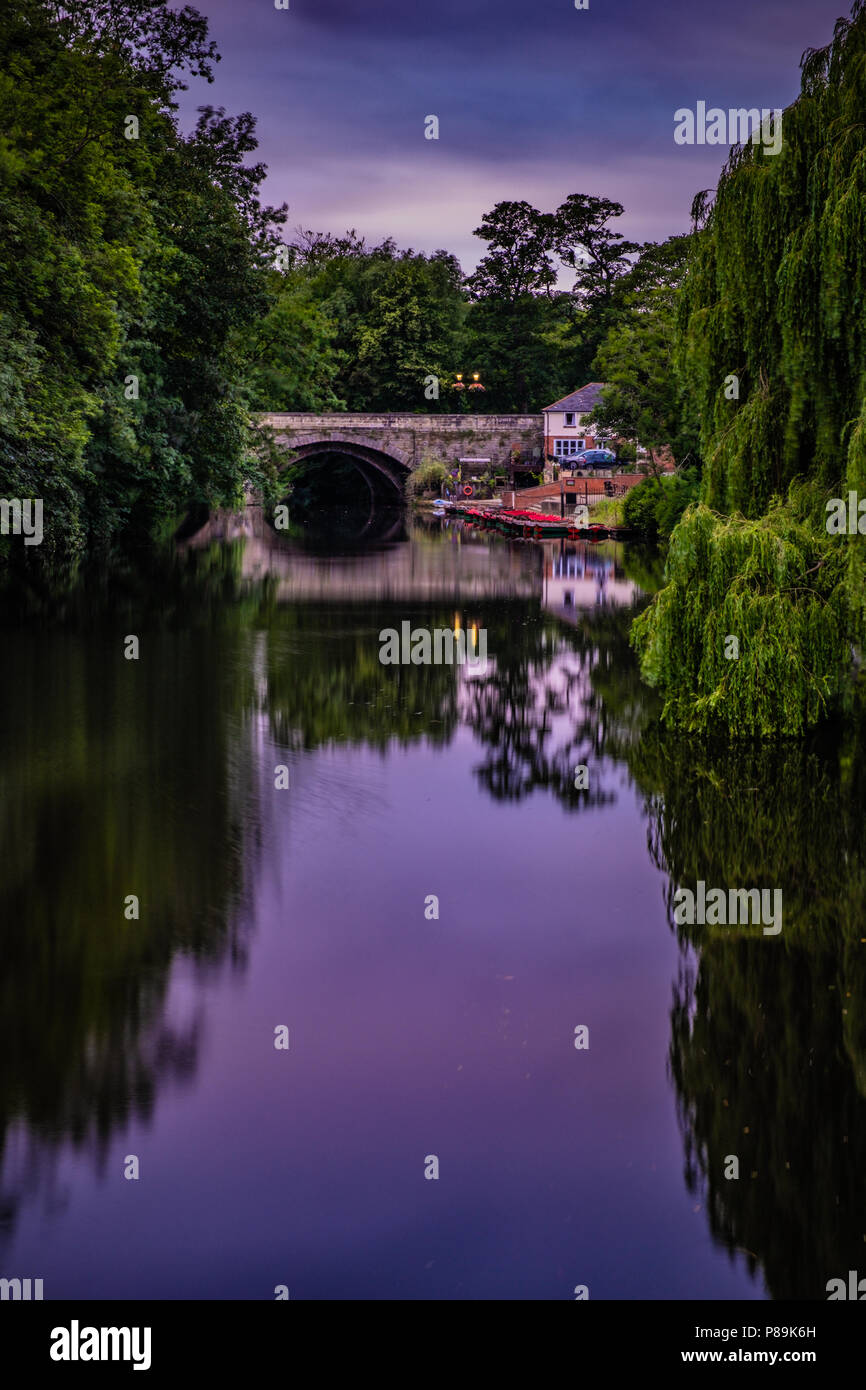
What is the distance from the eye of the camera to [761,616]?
588 inches

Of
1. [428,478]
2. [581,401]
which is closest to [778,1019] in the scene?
[428,478]

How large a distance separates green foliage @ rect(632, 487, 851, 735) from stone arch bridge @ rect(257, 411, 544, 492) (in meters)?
63.8

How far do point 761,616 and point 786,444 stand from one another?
2.38 metres

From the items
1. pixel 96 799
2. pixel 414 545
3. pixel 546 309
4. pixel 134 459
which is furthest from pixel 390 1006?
pixel 546 309

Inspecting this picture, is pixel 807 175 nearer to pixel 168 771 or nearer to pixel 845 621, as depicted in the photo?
pixel 845 621

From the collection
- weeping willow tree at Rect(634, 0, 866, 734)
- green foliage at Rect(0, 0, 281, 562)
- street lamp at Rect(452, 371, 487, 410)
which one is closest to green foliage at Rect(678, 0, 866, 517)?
weeping willow tree at Rect(634, 0, 866, 734)

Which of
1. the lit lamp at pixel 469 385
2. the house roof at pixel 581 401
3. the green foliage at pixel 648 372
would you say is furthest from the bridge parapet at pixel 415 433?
the green foliage at pixel 648 372

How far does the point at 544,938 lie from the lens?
10359 mm

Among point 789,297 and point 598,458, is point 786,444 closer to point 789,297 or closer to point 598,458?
point 789,297

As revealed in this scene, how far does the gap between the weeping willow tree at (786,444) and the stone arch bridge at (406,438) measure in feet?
207

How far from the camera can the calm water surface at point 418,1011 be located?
21.7 feet

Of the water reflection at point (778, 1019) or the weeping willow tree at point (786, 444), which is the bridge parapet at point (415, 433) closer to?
the weeping willow tree at point (786, 444)

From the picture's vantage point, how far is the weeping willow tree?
14.6m

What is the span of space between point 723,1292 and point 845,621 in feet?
32.4
